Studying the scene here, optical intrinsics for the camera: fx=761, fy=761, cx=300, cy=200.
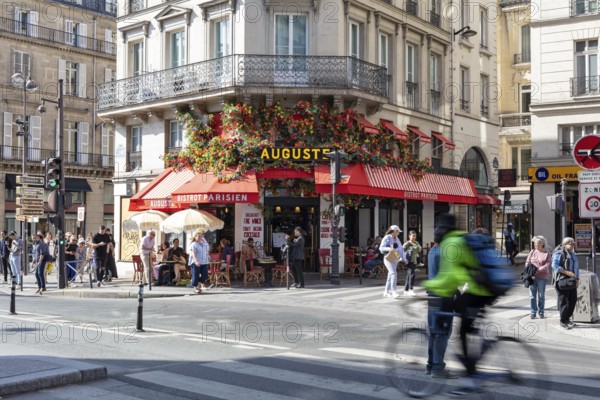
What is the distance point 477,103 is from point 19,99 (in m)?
26.6

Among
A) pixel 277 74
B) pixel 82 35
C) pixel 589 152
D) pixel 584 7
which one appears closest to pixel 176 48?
pixel 277 74

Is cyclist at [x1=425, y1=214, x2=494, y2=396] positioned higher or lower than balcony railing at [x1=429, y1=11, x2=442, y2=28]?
lower

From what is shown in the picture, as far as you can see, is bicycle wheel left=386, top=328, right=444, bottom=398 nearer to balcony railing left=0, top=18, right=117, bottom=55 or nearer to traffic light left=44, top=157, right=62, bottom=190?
traffic light left=44, top=157, right=62, bottom=190

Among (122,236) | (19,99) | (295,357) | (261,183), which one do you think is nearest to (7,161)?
(19,99)

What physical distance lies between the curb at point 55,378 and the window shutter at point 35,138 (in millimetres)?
39259

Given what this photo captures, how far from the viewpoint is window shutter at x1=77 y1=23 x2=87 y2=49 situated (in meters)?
49.1

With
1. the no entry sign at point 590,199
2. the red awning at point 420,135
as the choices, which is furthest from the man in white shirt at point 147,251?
the no entry sign at point 590,199

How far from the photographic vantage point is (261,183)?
956 inches

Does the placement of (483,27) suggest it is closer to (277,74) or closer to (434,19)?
(434,19)

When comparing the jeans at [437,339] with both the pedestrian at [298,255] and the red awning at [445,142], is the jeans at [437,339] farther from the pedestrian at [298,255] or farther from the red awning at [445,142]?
the red awning at [445,142]

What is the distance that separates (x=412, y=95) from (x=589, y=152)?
18.2 metres

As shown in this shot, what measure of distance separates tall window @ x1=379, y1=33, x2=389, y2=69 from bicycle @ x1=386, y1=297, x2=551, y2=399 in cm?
2130

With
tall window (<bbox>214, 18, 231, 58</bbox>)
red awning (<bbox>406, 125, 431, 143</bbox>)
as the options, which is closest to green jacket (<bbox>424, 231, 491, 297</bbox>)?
tall window (<bbox>214, 18, 231, 58</bbox>)

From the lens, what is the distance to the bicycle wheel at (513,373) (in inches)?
277
